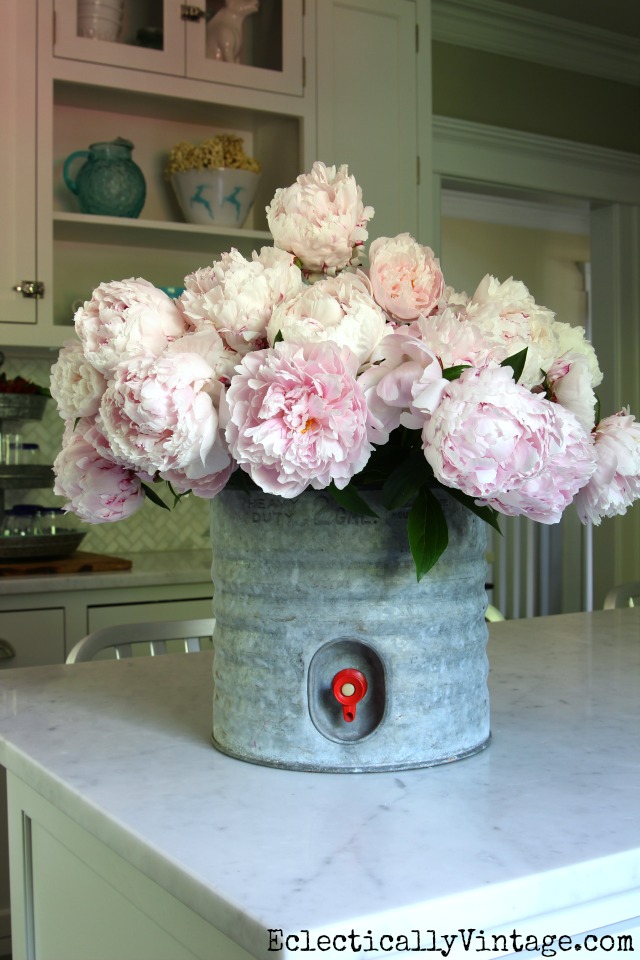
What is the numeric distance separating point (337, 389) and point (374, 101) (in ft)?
8.57

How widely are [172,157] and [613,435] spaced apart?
2.41m

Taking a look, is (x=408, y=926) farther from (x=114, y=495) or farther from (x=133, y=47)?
(x=133, y=47)

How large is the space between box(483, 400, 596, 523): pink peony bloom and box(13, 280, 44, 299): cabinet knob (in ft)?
6.90

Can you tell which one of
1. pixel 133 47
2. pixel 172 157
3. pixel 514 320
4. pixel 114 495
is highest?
pixel 133 47

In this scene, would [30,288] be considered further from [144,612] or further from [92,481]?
[92,481]

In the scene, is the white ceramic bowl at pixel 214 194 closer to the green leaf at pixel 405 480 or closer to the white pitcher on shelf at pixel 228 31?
the white pitcher on shelf at pixel 228 31

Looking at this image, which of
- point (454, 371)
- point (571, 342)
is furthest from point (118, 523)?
point (454, 371)

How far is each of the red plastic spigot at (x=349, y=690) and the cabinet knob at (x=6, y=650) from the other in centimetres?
171

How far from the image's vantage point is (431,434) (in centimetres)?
68

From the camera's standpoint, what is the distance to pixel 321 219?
81 cm

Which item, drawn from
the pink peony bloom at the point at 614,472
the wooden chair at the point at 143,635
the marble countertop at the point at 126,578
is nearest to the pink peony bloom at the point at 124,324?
the pink peony bloom at the point at 614,472

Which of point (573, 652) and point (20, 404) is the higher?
point (20, 404)

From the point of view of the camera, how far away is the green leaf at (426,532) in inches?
29.2

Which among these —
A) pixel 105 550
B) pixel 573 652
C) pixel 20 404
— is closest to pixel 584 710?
pixel 573 652
